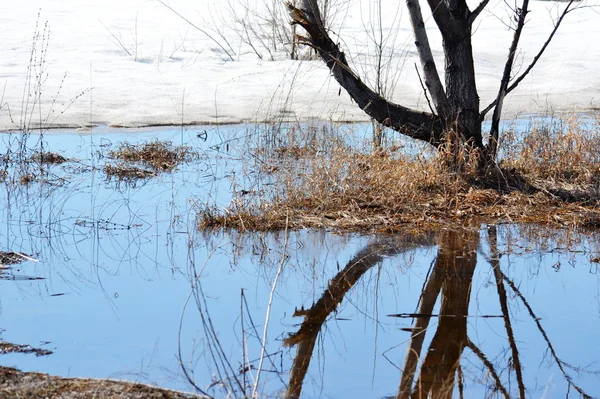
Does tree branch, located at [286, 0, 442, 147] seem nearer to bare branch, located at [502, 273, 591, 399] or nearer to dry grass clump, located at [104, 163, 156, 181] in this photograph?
dry grass clump, located at [104, 163, 156, 181]

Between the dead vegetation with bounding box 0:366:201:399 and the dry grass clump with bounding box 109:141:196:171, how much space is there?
5.38m

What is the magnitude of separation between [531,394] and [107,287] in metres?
2.55

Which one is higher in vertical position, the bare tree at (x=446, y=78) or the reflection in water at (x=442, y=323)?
the bare tree at (x=446, y=78)

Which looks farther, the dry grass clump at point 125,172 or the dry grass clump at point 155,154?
the dry grass clump at point 155,154

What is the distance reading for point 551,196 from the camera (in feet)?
22.5

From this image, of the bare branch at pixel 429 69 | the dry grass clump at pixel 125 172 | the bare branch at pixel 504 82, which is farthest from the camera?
the dry grass clump at pixel 125 172

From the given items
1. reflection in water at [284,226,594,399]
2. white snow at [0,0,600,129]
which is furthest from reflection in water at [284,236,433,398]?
white snow at [0,0,600,129]

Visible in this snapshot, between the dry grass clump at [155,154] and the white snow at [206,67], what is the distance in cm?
107

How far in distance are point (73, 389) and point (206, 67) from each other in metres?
11.6

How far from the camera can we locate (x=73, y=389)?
3.32 metres

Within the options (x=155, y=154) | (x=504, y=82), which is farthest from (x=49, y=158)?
(x=504, y=82)

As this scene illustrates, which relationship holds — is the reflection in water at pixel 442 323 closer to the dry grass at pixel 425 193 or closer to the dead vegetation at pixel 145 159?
the dry grass at pixel 425 193

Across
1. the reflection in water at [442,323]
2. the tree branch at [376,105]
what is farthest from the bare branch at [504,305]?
the tree branch at [376,105]

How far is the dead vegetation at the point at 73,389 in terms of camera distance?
325 cm
